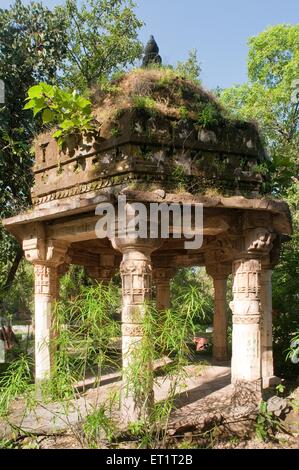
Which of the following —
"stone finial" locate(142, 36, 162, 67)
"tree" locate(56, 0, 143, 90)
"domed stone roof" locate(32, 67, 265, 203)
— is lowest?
"domed stone roof" locate(32, 67, 265, 203)

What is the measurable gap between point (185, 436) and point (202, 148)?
12.4 ft

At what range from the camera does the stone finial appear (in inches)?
292

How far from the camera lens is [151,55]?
24.5 feet

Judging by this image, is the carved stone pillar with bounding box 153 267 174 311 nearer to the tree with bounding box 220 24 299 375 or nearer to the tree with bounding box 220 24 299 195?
the tree with bounding box 220 24 299 375

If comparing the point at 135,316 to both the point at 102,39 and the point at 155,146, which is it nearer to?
the point at 155,146

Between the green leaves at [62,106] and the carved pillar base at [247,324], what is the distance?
116 inches

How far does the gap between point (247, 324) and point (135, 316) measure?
1.77m

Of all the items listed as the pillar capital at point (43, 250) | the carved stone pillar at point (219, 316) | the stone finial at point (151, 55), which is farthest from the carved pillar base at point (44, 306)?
the carved stone pillar at point (219, 316)

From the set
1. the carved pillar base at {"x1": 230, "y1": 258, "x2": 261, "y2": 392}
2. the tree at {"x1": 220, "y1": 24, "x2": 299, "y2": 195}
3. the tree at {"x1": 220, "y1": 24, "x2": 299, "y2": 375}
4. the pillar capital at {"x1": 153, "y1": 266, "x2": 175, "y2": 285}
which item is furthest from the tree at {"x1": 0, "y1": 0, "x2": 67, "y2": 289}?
the tree at {"x1": 220, "y1": 24, "x2": 299, "y2": 195}

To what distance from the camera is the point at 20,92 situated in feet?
35.7

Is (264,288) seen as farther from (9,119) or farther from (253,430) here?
(9,119)

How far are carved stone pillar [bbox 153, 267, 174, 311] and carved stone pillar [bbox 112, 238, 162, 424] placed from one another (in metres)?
5.24

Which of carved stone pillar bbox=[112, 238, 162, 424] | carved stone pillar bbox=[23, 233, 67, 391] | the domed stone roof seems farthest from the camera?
carved stone pillar bbox=[23, 233, 67, 391]

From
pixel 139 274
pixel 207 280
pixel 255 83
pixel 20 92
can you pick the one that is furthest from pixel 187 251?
→ pixel 207 280
